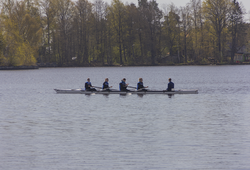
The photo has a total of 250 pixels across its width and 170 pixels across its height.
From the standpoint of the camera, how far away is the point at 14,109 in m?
24.6

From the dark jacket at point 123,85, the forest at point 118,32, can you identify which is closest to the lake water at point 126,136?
the dark jacket at point 123,85

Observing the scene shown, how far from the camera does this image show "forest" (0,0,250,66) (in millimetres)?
95938

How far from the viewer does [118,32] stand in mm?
112562

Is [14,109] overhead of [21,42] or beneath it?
beneath

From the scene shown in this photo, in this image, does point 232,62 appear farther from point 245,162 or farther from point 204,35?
point 245,162

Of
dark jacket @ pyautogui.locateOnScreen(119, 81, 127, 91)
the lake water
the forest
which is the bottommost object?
the lake water

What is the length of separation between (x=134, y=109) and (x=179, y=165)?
A: 13.1 metres

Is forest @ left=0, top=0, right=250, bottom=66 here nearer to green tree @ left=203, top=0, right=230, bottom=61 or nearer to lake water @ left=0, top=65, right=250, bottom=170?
green tree @ left=203, top=0, right=230, bottom=61

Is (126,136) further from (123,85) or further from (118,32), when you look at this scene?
(118,32)

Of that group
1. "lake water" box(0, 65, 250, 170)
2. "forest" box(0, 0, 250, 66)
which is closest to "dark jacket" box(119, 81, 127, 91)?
"lake water" box(0, 65, 250, 170)

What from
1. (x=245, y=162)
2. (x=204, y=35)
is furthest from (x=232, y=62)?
(x=245, y=162)

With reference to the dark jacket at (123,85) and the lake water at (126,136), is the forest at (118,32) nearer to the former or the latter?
the dark jacket at (123,85)

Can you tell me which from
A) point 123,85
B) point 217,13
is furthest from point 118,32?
point 123,85

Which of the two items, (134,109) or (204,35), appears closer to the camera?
(134,109)
